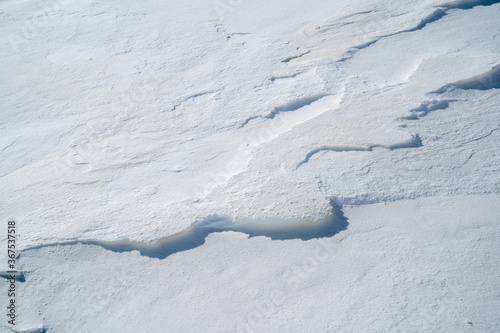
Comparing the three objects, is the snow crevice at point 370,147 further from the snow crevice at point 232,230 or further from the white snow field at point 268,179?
the snow crevice at point 232,230

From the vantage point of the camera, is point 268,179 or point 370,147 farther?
point 370,147

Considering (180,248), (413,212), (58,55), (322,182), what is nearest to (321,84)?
(322,182)

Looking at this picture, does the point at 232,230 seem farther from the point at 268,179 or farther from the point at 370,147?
the point at 370,147

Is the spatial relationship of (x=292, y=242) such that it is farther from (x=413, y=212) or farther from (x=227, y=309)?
(x=413, y=212)

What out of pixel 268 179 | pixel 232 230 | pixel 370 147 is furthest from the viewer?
pixel 370 147

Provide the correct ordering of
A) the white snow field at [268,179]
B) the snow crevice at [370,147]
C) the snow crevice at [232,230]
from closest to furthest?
1. the white snow field at [268,179]
2. the snow crevice at [232,230]
3. the snow crevice at [370,147]

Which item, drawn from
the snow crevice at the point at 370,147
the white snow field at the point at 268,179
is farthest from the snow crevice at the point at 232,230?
the snow crevice at the point at 370,147

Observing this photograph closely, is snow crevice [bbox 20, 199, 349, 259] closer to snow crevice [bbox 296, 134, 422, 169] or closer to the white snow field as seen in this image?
the white snow field

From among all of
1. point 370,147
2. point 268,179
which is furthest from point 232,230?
point 370,147

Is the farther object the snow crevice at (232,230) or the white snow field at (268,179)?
the snow crevice at (232,230)
